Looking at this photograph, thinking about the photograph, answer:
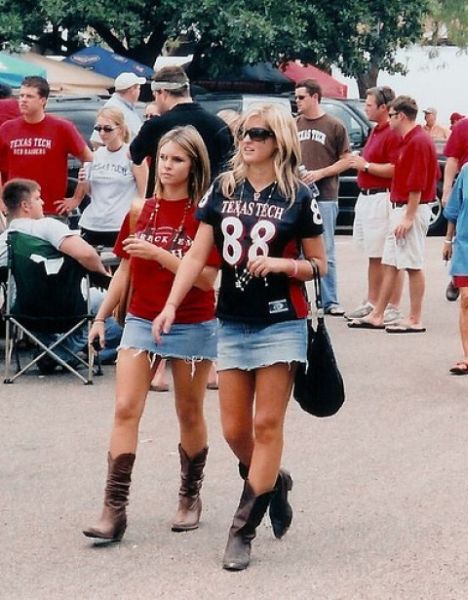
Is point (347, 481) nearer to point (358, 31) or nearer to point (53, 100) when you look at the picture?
point (53, 100)

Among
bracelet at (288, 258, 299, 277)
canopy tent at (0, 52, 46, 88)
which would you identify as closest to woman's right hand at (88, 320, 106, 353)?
bracelet at (288, 258, 299, 277)

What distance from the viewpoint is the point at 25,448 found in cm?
801

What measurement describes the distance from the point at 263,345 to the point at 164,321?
0.39 metres

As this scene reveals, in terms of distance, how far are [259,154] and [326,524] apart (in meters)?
1.69

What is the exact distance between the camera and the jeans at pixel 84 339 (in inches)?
Answer: 398

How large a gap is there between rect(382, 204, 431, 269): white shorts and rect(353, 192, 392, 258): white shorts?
27cm

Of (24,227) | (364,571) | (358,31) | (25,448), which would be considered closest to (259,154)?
(364,571)

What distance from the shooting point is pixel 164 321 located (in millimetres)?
5828

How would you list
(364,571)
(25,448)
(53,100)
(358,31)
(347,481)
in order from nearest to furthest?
1. (364,571)
2. (347,481)
3. (25,448)
4. (53,100)
5. (358,31)

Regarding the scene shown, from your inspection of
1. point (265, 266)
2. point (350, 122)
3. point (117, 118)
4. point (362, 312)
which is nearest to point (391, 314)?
point (362, 312)

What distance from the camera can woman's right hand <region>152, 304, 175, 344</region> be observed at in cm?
582

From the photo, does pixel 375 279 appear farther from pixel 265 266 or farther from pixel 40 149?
pixel 265 266

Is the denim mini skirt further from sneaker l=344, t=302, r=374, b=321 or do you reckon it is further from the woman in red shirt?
sneaker l=344, t=302, r=374, b=321

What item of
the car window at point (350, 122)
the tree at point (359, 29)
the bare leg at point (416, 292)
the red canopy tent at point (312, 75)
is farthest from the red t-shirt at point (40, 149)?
the red canopy tent at point (312, 75)
